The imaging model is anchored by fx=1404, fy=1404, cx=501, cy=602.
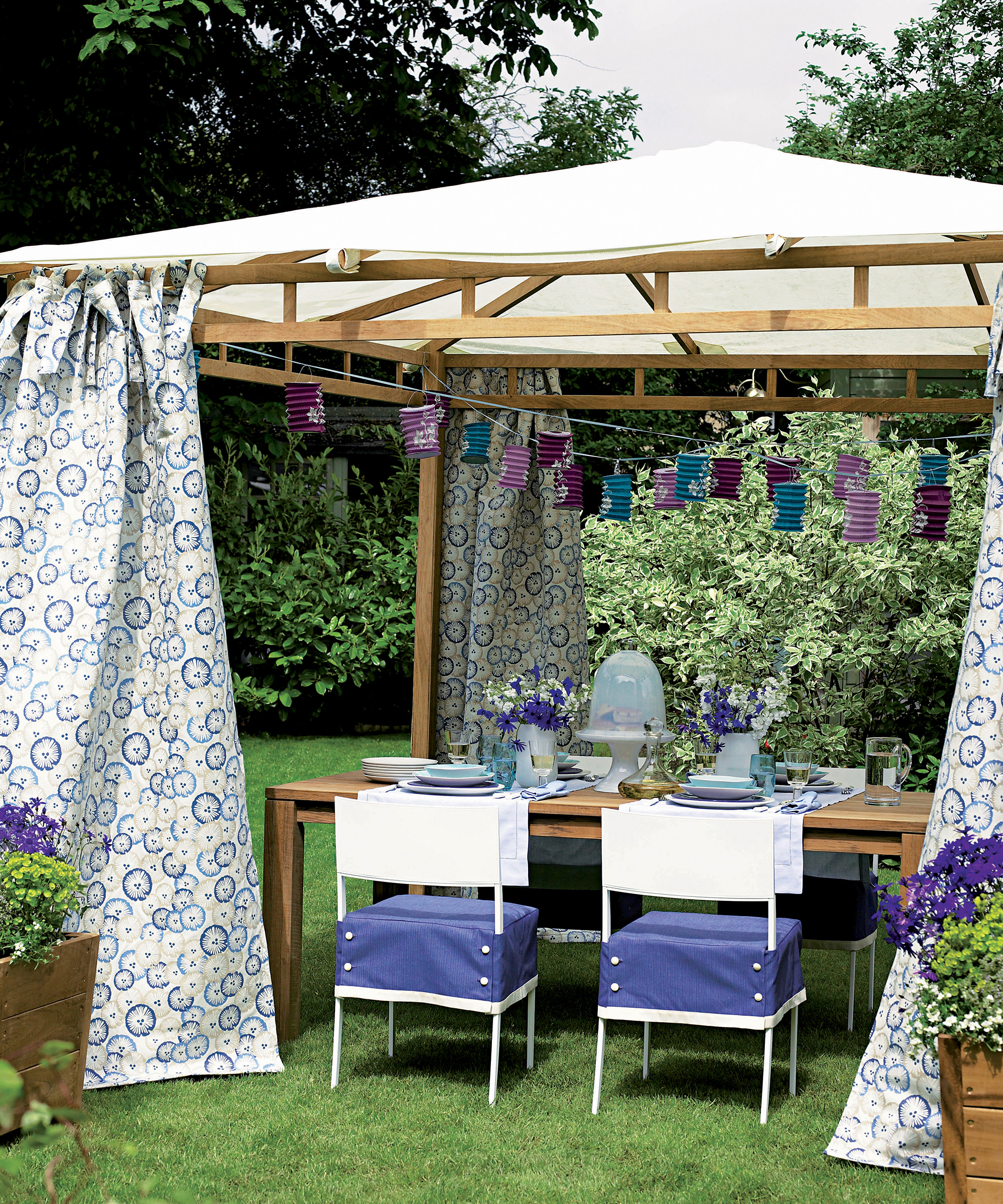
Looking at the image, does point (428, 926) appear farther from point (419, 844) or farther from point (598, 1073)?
point (598, 1073)

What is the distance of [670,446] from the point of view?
12.8m

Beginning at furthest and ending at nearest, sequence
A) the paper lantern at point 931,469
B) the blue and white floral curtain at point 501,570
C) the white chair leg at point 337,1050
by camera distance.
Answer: the blue and white floral curtain at point 501,570 → the paper lantern at point 931,469 → the white chair leg at point 337,1050

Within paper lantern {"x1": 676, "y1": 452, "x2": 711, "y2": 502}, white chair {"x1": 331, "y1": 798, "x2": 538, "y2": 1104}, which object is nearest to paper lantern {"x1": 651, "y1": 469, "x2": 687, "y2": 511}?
paper lantern {"x1": 676, "y1": 452, "x2": 711, "y2": 502}

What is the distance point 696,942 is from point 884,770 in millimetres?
835

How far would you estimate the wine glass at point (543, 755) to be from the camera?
4.33 m

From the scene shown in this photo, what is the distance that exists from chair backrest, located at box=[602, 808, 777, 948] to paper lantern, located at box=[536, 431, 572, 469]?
1964 millimetres

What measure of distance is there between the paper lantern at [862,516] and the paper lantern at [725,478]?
0.54m

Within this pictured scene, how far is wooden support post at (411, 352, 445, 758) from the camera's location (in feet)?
17.6

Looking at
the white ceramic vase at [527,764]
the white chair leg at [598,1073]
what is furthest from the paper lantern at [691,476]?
the white chair leg at [598,1073]

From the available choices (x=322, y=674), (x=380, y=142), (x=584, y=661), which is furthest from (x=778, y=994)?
(x=380, y=142)

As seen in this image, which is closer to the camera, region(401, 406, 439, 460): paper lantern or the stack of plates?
the stack of plates

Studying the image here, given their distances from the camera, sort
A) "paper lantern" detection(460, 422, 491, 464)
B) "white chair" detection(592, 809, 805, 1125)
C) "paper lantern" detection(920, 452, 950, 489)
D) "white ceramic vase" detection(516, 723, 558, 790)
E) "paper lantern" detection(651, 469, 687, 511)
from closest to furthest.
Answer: "white chair" detection(592, 809, 805, 1125)
"white ceramic vase" detection(516, 723, 558, 790)
"paper lantern" detection(920, 452, 950, 489)
"paper lantern" detection(651, 469, 687, 511)
"paper lantern" detection(460, 422, 491, 464)

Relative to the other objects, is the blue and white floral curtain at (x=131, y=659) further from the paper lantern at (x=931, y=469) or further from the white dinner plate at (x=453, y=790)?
the paper lantern at (x=931, y=469)

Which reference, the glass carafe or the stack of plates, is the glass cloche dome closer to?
the glass carafe
